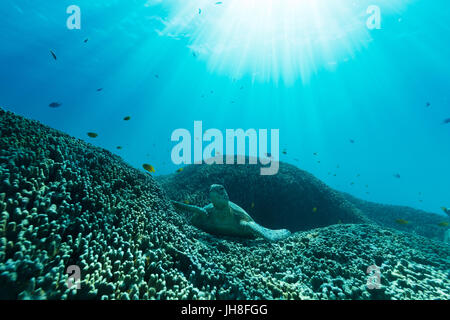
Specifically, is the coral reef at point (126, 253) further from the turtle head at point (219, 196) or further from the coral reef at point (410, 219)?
the coral reef at point (410, 219)

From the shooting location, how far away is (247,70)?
51250 mm

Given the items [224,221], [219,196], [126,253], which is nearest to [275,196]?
[224,221]

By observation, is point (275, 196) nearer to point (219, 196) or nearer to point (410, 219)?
point (219, 196)

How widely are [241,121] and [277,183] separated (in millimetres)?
98843

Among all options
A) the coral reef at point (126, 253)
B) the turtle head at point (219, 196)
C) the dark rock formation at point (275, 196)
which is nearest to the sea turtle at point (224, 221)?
the turtle head at point (219, 196)

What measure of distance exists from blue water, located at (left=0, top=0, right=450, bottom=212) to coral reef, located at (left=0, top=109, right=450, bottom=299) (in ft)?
65.9

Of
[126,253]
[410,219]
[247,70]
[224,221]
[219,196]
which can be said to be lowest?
[410,219]

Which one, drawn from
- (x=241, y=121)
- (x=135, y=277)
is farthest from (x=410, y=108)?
(x=135, y=277)

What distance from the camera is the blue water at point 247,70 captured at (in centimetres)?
3058

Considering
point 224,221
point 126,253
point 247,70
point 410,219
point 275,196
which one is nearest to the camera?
point 126,253

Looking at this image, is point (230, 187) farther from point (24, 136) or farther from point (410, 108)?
point (410, 108)

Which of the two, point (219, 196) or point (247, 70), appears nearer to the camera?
point (219, 196)

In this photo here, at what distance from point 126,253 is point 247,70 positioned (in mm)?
55150

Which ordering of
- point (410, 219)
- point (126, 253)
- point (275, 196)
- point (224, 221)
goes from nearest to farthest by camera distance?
point (126, 253) → point (224, 221) → point (275, 196) → point (410, 219)
